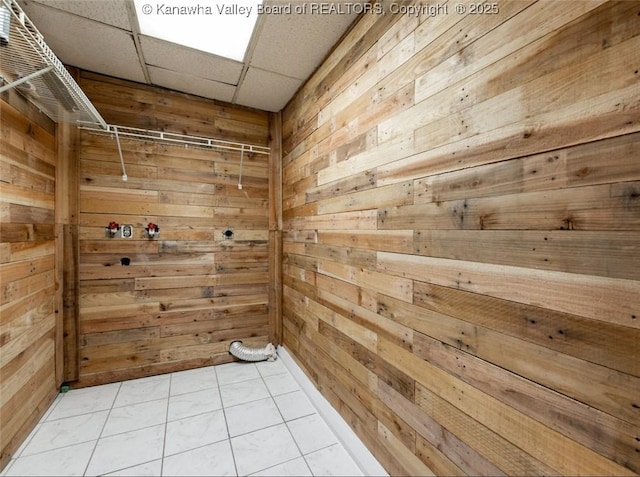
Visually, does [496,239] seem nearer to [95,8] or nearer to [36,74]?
[36,74]

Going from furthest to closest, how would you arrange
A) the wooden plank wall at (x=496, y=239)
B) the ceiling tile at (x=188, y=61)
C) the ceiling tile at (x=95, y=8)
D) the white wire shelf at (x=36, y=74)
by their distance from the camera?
the ceiling tile at (x=188, y=61) < the ceiling tile at (x=95, y=8) < the white wire shelf at (x=36, y=74) < the wooden plank wall at (x=496, y=239)

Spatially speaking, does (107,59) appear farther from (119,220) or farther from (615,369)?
(615,369)

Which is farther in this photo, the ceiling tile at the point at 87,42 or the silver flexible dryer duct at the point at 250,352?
the silver flexible dryer duct at the point at 250,352

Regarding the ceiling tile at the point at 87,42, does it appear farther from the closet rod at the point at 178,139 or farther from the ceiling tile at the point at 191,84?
the closet rod at the point at 178,139

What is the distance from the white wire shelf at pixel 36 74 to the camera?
124 centimetres

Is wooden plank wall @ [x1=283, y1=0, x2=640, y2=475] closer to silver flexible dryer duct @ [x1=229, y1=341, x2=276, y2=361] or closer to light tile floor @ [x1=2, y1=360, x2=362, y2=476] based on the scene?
light tile floor @ [x1=2, y1=360, x2=362, y2=476]

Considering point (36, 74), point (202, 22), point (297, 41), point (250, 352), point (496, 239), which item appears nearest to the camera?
point (496, 239)

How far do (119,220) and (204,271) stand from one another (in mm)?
855

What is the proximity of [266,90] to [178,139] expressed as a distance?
97cm

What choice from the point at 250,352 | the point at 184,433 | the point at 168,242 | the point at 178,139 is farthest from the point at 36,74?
the point at 250,352

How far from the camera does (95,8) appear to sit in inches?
65.5

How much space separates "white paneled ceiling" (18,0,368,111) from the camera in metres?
1.71

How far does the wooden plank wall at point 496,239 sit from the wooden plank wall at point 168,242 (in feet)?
4.96

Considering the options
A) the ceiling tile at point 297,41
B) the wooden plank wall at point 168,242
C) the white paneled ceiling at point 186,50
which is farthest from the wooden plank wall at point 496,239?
the wooden plank wall at point 168,242
